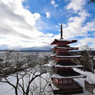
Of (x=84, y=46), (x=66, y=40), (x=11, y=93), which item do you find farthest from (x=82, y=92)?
(x=84, y=46)

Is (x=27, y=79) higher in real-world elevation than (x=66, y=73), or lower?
lower

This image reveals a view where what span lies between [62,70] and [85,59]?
661 inches

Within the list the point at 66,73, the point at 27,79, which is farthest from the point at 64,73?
the point at 27,79

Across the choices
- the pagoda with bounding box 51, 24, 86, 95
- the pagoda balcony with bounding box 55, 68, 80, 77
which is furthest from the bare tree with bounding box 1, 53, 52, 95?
the pagoda balcony with bounding box 55, 68, 80, 77

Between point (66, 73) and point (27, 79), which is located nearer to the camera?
point (66, 73)

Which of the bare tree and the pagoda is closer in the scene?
the bare tree

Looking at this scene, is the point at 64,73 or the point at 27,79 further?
the point at 27,79

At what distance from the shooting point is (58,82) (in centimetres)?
1046

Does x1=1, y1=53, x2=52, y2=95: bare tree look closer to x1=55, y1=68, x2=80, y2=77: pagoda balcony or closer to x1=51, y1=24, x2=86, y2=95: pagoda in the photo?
x1=51, y1=24, x2=86, y2=95: pagoda

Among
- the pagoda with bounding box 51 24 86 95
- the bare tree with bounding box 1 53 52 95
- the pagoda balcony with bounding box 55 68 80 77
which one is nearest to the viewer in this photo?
the bare tree with bounding box 1 53 52 95

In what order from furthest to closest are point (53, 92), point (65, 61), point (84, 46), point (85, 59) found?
1. point (85, 59)
2. point (84, 46)
3. point (65, 61)
4. point (53, 92)

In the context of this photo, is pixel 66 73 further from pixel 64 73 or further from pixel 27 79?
pixel 27 79

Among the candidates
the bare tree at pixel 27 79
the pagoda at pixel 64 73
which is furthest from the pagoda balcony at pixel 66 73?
the bare tree at pixel 27 79

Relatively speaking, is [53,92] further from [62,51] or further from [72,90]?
[62,51]
